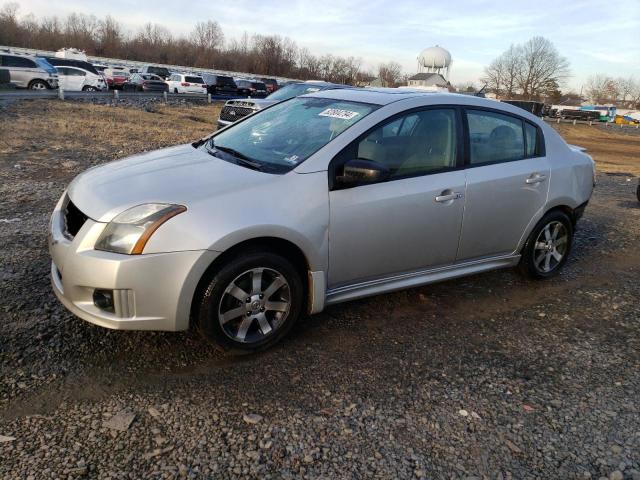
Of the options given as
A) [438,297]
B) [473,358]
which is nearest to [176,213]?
[473,358]

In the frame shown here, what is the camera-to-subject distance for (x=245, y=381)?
3109 millimetres

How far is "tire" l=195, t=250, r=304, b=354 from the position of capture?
311 centimetres

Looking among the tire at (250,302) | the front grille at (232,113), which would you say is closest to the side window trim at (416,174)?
the tire at (250,302)

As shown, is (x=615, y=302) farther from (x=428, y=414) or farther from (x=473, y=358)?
(x=428, y=414)

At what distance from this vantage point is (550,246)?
4926 mm

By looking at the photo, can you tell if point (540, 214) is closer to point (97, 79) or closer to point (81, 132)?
point (81, 132)

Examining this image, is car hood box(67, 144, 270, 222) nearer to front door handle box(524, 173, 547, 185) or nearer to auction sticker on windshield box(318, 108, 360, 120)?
auction sticker on windshield box(318, 108, 360, 120)

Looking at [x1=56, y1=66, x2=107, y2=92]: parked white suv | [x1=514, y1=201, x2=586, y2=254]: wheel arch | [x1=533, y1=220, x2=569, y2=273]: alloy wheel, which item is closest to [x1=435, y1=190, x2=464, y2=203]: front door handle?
[x1=514, y1=201, x2=586, y2=254]: wheel arch

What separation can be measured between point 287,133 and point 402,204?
3.41ft

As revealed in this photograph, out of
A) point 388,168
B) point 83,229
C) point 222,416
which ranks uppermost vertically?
point 388,168

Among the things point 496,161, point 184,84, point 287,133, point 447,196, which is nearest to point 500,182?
point 496,161

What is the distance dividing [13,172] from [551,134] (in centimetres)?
790

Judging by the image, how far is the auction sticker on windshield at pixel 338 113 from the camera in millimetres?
3841

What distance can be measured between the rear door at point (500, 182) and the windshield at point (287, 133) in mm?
1002
